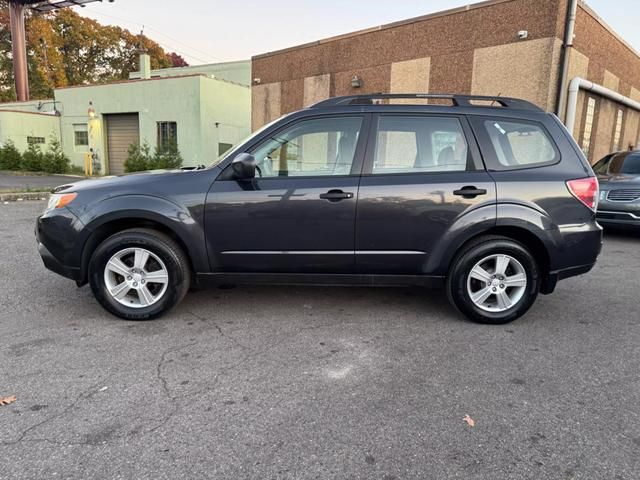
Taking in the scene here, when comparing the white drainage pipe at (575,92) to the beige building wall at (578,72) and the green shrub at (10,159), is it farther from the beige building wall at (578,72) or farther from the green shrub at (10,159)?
the green shrub at (10,159)

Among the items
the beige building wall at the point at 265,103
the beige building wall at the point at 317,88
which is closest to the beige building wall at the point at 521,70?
the beige building wall at the point at 317,88

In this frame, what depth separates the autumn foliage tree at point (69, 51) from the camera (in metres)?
41.6

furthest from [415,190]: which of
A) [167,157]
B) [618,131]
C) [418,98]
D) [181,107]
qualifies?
[181,107]

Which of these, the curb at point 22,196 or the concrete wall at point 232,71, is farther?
the concrete wall at point 232,71

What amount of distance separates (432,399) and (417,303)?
1857 millimetres

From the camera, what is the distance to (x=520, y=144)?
12.9 ft

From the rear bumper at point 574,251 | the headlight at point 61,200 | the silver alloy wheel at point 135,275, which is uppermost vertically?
the headlight at point 61,200

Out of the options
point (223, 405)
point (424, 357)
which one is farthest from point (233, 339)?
point (424, 357)

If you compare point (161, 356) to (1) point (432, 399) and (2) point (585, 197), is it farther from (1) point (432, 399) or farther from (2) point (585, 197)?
(2) point (585, 197)

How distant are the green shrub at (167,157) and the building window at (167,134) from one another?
206 millimetres

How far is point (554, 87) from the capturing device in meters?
10.6

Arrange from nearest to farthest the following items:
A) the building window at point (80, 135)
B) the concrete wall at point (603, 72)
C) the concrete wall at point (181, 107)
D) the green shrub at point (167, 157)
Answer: the concrete wall at point (603, 72), the green shrub at point (167, 157), the concrete wall at point (181, 107), the building window at point (80, 135)

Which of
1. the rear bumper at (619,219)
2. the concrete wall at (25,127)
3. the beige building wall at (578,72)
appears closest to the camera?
the rear bumper at (619,219)

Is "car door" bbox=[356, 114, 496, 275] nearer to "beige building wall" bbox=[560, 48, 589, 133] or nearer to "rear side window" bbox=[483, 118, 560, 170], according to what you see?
"rear side window" bbox=[483, 118, 560, 170]
